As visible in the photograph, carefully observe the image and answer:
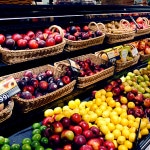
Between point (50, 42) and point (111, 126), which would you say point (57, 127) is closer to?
point (111, 126)

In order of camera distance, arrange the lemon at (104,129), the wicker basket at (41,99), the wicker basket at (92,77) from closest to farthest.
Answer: the wicker basket at (41,99), the lemon at (104,129), the wicker basket at (92,77)

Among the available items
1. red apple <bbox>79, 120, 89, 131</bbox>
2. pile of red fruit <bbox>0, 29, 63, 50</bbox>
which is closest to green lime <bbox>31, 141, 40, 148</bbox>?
red apple <bbox>79, 120, 89, 131</bbox>

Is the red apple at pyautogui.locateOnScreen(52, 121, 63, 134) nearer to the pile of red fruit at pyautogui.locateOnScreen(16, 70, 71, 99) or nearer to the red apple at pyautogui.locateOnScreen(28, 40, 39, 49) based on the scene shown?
the pile of red fruit at pyautogui.locateOnScreen(16, 70, 71, 99)

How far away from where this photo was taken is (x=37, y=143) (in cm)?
220

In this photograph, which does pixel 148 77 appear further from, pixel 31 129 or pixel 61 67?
pixel 31 129

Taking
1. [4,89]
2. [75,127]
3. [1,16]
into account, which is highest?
[1,16]

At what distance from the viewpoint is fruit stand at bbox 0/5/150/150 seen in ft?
6.23

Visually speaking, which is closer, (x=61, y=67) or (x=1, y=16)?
(x=1, y=16)

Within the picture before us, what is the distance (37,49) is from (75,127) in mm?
→ 881

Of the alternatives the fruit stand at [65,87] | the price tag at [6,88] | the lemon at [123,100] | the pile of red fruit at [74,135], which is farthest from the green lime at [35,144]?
the lemon at [123,100]

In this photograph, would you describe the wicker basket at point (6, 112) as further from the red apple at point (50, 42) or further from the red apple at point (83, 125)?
the red apple at point (83, 125)

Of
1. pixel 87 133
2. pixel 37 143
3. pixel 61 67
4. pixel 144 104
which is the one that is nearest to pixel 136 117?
pixel 144 104

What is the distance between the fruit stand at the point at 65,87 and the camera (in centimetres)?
190

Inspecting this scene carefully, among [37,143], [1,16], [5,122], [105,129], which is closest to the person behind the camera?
[1,16]
